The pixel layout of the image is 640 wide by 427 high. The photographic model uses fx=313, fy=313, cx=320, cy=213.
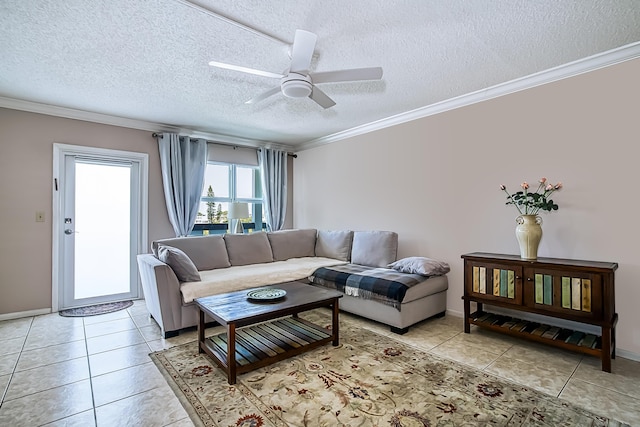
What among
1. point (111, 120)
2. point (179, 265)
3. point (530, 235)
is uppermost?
point (111, 120)

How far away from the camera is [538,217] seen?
9.27 feet

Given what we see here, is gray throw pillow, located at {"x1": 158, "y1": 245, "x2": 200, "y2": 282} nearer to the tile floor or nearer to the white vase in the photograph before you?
the tile floor

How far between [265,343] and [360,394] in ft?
3.26

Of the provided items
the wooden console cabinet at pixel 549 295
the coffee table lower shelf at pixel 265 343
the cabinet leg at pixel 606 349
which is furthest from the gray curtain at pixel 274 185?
the cabinet leg at pixel 606 349

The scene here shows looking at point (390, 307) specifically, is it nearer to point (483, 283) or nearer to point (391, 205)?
point (483, 283)

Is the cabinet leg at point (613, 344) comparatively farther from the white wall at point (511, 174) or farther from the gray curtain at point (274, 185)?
the gray curtain at point (274, 185)

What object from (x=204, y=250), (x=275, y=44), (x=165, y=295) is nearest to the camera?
(x=275, y=44)

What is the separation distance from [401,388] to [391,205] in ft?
8.31

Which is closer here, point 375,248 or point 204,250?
point 204,250

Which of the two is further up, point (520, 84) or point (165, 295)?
point (520, 84)

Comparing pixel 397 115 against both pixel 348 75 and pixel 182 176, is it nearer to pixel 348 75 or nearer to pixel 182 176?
pixel 348 75

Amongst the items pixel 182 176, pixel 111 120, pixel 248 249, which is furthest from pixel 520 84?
pixel 111 120

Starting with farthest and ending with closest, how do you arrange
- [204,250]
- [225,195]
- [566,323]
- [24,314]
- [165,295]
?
[225,195]
[204,250]
[24,314]
[165,295]
[566,323]

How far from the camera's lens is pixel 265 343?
8.70 feet
